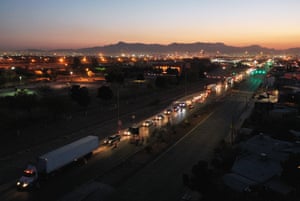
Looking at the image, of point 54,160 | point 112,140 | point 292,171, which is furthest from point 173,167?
point 54,160

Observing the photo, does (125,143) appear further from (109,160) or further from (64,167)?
(64,167)

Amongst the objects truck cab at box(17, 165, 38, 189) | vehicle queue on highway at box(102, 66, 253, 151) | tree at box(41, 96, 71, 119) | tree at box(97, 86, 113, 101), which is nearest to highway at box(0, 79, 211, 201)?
truck cab at box(17, 165, 38, 189)

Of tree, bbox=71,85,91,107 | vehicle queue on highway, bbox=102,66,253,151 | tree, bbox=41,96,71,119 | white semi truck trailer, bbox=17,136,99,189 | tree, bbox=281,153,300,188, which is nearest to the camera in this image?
tree, bbox=281,153,300,188

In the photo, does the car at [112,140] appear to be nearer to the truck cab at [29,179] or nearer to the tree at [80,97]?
the truck cab at [29,179]

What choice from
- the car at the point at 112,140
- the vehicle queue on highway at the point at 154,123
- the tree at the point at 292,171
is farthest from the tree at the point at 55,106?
the tree at the point at 292,171

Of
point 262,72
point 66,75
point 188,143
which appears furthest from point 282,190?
point 262,72

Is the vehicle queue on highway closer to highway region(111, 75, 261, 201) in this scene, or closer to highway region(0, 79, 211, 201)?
A: highway region(0, 79, 211, 201)

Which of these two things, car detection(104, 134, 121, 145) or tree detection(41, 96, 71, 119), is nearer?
car detection(104, 134, 121, 145)
